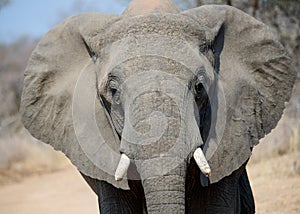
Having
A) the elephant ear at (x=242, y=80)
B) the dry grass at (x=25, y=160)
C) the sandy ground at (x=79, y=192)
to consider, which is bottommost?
the dry grass at (x=25, y=160)

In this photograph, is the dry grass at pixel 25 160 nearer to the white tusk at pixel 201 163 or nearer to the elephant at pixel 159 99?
the elephant at pixel 159 99

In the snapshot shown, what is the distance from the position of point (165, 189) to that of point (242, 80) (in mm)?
1040

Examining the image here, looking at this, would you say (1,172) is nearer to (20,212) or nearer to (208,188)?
(20,212)

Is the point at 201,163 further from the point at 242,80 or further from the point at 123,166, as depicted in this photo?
the point at 242,80

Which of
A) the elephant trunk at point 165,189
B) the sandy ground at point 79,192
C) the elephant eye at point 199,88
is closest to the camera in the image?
the elephant trunk at point 165,189

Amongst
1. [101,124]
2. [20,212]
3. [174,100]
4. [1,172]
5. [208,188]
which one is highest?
[174,100]

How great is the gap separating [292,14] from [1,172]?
465 cm

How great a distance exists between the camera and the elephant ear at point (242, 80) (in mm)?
4176

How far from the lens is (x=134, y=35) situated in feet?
12.7

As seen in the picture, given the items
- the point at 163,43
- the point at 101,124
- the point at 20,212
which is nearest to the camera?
the point at 163,43

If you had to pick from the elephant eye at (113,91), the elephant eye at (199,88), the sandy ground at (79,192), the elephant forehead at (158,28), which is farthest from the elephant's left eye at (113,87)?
the sandy ground at (79,192)

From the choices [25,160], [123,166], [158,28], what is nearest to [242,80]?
[158,28]

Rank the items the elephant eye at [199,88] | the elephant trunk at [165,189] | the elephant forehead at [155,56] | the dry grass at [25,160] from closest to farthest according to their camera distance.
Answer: the elephant trunk at [165,189] < the elephant forehead at [155,56] < the elephant eye at [199,88] < the dry grass at [25,160]

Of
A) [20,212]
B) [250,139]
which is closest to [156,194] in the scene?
[250,139]
